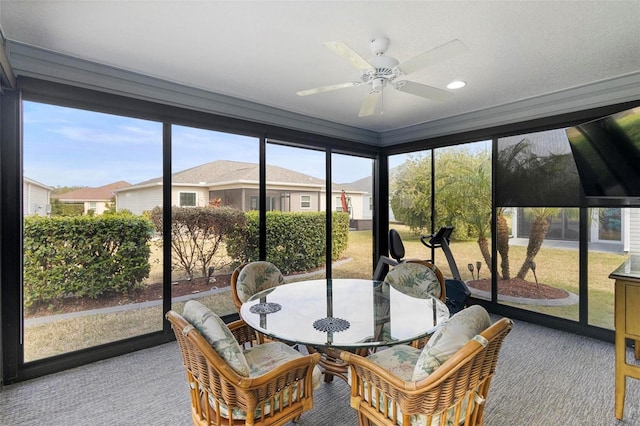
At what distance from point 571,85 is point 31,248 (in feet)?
18.3

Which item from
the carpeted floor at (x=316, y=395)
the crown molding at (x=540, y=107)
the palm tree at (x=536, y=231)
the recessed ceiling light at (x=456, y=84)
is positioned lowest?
the carpeted floor at (x=316, y=395)

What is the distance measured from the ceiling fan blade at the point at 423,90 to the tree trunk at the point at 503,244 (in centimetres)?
243

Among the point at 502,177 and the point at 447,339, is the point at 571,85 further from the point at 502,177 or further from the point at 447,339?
the point at 447,339

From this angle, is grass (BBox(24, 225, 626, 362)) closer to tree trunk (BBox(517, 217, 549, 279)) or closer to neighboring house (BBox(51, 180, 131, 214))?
tree trunk (BBox(517, 217, 549, 279))

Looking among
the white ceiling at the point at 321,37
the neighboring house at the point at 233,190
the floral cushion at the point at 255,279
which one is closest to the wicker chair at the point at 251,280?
the floral cushion at the point at 255,279

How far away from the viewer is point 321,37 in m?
2.45

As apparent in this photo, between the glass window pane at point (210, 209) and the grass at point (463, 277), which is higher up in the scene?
the glass window pane at point (210, 209)

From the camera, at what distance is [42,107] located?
2.81m

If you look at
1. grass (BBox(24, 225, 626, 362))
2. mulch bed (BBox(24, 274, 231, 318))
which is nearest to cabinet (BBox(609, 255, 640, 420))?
grass (BBox(24, 225, 626, 362))

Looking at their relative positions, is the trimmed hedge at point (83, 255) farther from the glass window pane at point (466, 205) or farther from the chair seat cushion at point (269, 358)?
the glass window pane at point (466, 205)

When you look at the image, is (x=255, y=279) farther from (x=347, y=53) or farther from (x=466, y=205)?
(x=466, y=205)

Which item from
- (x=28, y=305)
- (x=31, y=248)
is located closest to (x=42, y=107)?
(x=31, y=248)

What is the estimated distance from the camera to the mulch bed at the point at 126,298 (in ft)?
9.46

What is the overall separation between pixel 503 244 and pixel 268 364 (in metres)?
3.71
